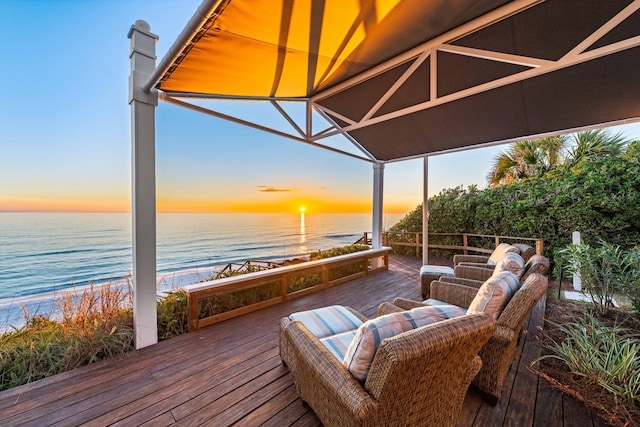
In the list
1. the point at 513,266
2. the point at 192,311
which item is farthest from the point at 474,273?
the point at 192,311

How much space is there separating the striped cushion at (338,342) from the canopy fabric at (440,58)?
7.59 feet

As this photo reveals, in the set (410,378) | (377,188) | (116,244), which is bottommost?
(116,244)

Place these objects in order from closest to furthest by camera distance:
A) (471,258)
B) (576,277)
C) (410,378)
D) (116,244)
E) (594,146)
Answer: (410,378) < (576,277) < (471,258) < (594,146) < (116,244)

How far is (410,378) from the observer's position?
100 cm

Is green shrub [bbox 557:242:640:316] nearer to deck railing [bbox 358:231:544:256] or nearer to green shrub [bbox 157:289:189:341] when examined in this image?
deck railing [bbox 358:231:544:256]

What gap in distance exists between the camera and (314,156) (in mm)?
9805

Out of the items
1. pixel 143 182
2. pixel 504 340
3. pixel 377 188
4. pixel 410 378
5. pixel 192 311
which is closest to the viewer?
pixel 410 378

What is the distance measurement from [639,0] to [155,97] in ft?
13.8

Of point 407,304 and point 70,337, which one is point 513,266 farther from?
point 70,337

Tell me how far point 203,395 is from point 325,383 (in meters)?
1.22

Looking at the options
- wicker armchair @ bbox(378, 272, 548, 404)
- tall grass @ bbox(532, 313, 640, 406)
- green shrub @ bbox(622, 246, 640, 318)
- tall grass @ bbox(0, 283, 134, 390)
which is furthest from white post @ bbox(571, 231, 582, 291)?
tall grass @ bbox(0, 283, 134, 390)

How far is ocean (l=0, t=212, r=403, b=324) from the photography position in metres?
7.83

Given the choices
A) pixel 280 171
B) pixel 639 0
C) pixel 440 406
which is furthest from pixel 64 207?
pixel 639 0

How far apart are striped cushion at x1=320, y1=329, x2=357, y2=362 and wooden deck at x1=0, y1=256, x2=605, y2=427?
0.47 m
